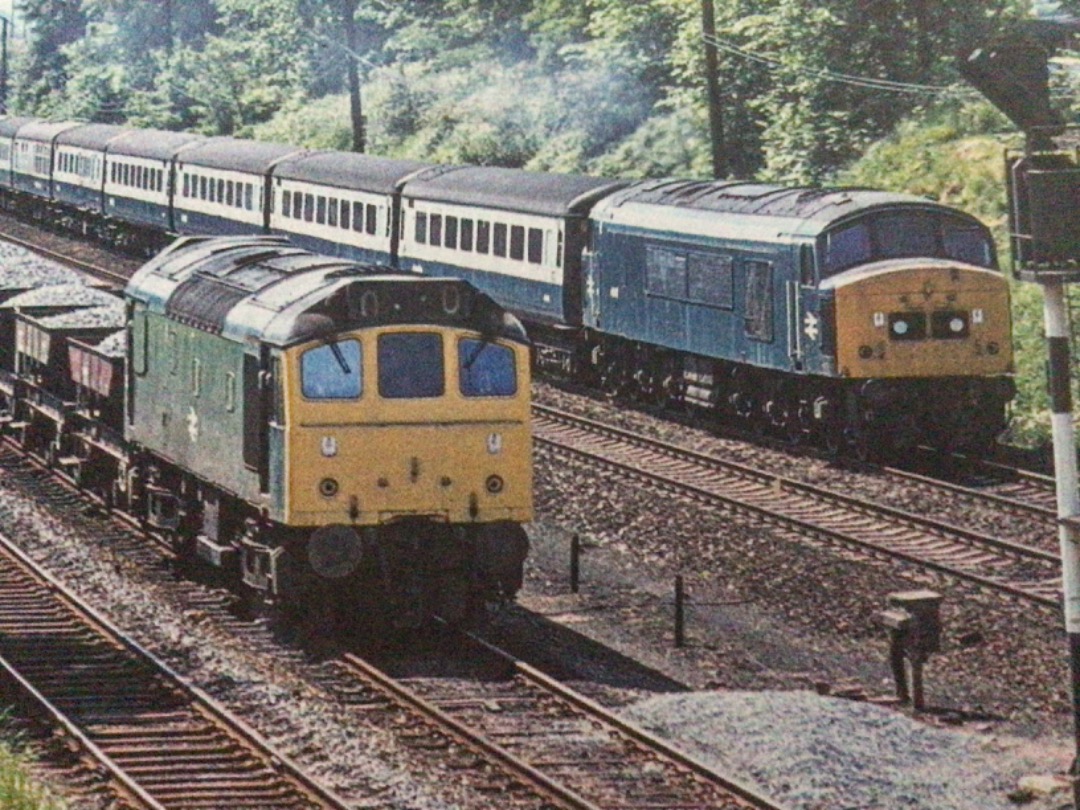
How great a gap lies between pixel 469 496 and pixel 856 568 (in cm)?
497

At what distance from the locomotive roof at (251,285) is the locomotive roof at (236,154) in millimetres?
25023

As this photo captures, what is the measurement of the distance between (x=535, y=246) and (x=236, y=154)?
1704cm

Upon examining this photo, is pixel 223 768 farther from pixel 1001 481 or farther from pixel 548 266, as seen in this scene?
pixel 548 266

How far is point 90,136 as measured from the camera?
62125 mm

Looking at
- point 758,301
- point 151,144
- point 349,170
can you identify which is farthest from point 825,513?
point 151,144

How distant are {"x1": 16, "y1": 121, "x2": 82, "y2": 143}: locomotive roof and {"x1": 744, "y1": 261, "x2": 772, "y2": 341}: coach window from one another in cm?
4021

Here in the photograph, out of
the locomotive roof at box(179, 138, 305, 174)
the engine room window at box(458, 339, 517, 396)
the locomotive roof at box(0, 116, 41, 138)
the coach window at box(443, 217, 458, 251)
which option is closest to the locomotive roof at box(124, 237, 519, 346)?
the engine room window at box(458, 339, 517, 396)

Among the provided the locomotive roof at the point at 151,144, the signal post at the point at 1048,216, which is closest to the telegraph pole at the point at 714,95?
the locomotive roof at the point at 151,144

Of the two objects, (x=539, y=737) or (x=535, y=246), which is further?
(x=535, y=246)

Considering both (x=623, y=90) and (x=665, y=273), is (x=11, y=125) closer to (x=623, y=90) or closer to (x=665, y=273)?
(x=623, y=90)

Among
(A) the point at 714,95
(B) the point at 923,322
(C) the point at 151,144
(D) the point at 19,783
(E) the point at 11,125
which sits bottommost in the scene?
(D) the point at 19,783

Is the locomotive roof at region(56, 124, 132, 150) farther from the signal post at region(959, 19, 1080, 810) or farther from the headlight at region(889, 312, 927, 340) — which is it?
the signal post at region(959, 19, 1080, 810)

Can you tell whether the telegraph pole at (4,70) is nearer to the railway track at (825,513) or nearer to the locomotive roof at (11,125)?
the locomotive roof at (11,125)

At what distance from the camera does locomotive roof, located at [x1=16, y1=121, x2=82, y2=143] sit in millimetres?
65750
